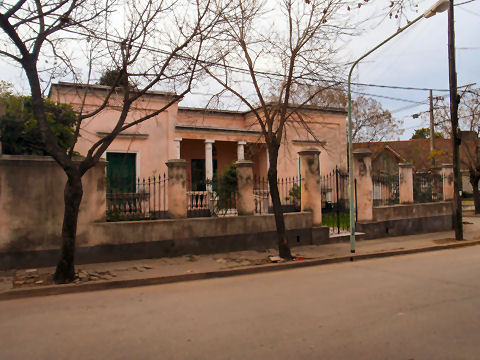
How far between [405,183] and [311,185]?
201 inches

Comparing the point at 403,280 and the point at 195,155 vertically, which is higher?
the point at 195,155

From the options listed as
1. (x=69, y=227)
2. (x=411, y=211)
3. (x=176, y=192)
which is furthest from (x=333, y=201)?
(x=69, y=227)

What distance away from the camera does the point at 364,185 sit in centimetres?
1352

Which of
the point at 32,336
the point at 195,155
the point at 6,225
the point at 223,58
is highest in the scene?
the point at 223,58

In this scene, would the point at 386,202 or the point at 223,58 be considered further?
the point at 386,202

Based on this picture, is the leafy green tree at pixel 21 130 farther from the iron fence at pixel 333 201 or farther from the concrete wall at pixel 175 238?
the iron fence at pixel 333 201

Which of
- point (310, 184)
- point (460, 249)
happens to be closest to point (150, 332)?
point (310, 184)

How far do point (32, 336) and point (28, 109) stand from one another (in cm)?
760

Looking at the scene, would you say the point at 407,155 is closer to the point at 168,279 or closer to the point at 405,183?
the point at 405,183

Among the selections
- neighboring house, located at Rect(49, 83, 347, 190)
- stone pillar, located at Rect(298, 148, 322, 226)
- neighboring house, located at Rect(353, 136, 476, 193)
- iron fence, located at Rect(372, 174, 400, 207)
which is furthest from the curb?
neighboring house, located at Rect(353, 136, 476, 193)

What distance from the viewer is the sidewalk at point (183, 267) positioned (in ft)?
24.2

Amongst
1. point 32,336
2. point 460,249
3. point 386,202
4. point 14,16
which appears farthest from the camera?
point 386,202

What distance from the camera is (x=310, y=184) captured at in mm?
12219

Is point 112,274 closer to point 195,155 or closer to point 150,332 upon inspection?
point 150,332
